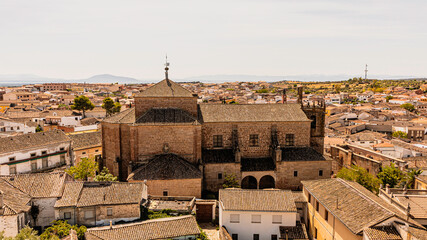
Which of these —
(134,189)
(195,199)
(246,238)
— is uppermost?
(134,189)

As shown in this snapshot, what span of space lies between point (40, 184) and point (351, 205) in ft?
81.0

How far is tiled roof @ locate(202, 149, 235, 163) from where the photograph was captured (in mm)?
33250

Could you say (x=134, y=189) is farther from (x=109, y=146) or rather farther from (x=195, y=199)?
(x=109, y=146)

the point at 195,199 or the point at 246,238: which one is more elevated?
the point at 195,199

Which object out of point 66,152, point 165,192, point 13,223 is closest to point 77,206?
point 13,223

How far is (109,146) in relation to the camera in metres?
33.8

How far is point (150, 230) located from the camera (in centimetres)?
2291

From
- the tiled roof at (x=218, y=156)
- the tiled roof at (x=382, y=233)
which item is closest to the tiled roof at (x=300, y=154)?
the tiled roof at (x=218, y=156)

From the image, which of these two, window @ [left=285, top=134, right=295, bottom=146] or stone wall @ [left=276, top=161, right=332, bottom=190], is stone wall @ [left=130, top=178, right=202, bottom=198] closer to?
stone wall @ [left=276, top=161, right=332, bottom=190]

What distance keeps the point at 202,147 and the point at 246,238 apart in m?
12.1

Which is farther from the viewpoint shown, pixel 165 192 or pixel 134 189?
pixel 165 192

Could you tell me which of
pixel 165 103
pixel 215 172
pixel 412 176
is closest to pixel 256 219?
pixel 215 172

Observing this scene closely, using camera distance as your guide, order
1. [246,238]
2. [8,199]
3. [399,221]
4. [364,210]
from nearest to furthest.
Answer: [399,221] → [364,210] → [8,199] → [246,238]

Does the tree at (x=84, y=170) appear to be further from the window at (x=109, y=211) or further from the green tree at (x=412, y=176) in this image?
the green tree at (x=412, y=176)
